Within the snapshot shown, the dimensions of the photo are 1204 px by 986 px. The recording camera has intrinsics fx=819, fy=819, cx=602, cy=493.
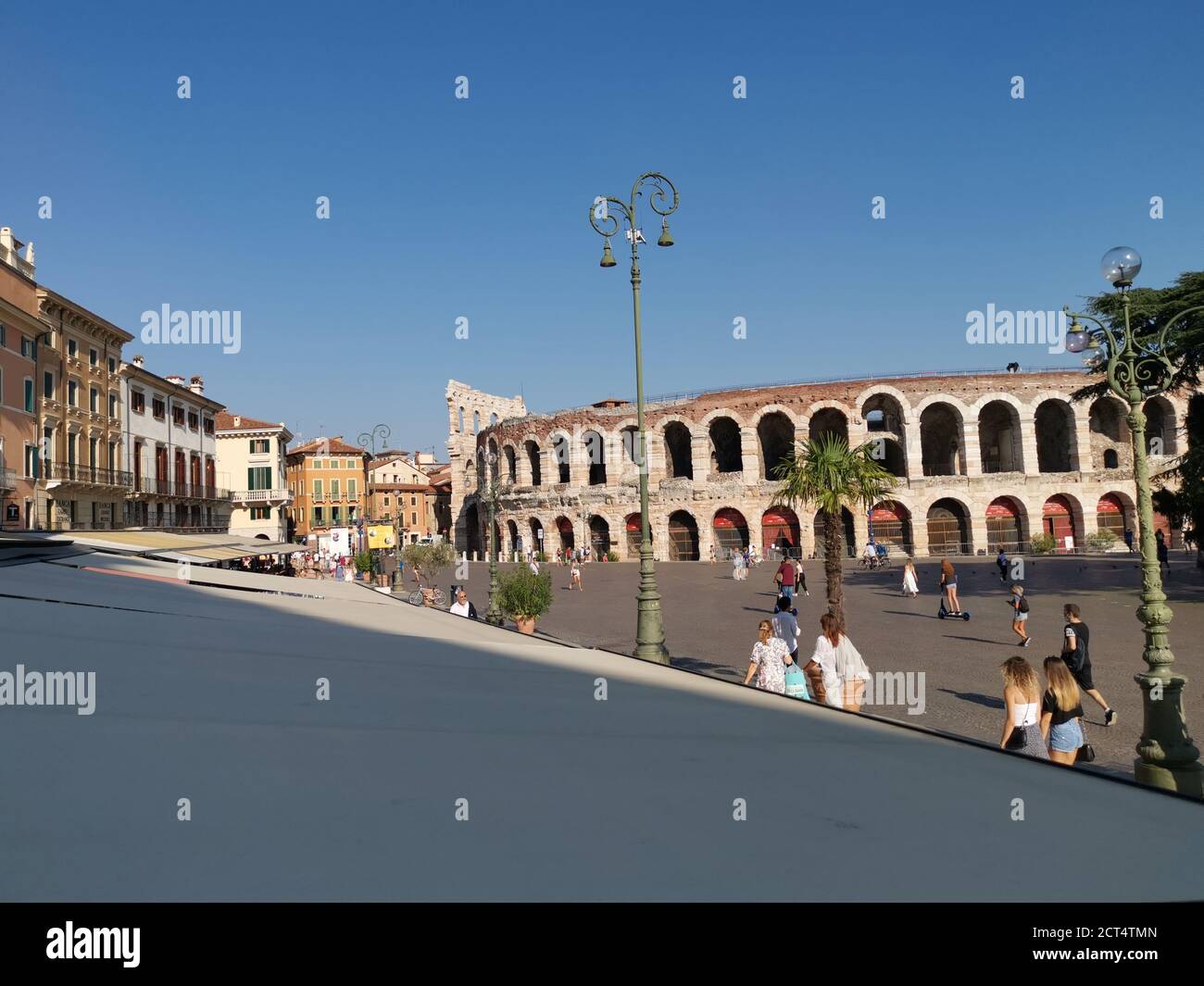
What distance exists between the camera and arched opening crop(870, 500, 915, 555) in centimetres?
4944

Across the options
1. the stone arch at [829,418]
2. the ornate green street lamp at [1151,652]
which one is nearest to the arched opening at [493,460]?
the stone arch at [829,418]

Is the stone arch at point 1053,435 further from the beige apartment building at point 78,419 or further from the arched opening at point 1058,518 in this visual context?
the beige apartment building at point 78,419

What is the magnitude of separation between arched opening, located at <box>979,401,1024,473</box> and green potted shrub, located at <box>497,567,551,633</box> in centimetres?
4082

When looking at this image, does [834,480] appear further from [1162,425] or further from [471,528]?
[471,528]

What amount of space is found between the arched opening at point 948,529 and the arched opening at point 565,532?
76.1 feet

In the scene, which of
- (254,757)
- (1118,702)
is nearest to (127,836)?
(254,757)

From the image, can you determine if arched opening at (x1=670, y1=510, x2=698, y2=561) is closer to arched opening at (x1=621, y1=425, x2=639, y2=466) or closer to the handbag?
arched opening at (x1=621, y1=425, x2=639, y2=466)

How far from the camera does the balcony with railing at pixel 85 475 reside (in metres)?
30.0

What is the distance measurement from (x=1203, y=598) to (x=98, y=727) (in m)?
26.6

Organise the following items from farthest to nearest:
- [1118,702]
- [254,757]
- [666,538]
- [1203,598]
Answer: [666,538] → [1203,598] → [1118,702] → [254,757]
